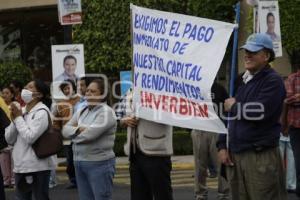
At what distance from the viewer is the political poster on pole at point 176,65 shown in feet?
22.1

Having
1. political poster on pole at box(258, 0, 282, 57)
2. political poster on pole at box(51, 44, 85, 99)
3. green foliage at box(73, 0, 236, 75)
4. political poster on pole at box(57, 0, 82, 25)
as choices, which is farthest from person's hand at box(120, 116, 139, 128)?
green foliage at box(73, 0, 236, 75)

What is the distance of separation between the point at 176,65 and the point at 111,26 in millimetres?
17036

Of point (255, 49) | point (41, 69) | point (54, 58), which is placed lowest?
point (41, 69)

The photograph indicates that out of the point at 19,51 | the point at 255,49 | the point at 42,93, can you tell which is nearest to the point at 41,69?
the point at 19,51

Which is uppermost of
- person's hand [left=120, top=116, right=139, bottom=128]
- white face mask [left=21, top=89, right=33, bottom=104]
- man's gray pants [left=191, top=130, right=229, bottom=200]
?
white face mask [left=21, top=89, right=33, bottom=104]

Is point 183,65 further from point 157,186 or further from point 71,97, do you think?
point 71,97

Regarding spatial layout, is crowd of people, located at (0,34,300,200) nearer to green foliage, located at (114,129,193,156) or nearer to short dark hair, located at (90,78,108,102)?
short dark hair, located at (90,78,108,102)

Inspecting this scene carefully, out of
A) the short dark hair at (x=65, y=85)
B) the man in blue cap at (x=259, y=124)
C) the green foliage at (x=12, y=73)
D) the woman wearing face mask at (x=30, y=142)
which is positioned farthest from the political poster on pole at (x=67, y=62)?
the man in blue cap at (x=259, y=124)

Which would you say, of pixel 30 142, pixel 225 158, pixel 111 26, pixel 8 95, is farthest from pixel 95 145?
pixel 111 26

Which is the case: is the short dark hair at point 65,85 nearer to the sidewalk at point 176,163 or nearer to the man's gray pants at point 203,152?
the man's gray pants at point 203,152

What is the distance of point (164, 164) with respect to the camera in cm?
718

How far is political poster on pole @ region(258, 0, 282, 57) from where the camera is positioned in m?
10.9

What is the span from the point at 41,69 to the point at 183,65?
2283 cm

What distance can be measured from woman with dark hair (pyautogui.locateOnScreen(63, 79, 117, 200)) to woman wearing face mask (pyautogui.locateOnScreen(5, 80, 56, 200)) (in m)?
0.42
